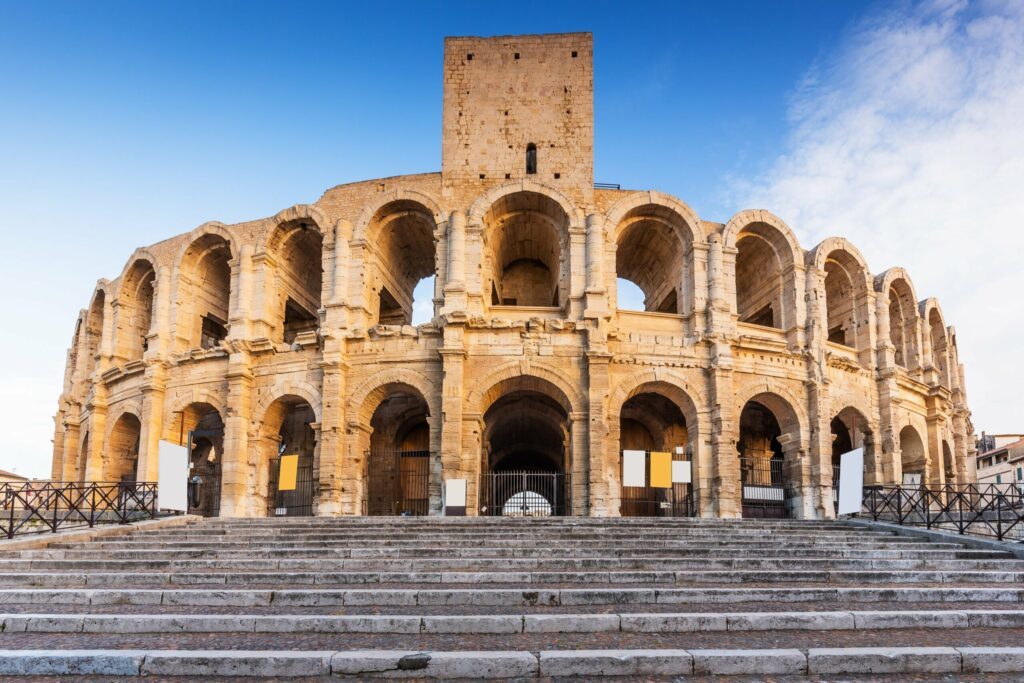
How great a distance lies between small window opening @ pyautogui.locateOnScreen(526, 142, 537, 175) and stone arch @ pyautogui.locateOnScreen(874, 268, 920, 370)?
39.4 ft

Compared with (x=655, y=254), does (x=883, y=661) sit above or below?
below

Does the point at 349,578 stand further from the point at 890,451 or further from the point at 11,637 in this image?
the point at 890,451

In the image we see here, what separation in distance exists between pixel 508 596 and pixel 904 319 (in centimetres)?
2285

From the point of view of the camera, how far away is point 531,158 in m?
22.3

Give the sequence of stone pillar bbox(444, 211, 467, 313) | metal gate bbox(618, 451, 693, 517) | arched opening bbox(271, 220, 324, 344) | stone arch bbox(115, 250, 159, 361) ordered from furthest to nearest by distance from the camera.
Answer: stone arch bbox(115, 250, 159, 361) < arched opening bbox(271, 220, 324, 344) < metal gate bbox(618, 451, 693, 517) < stone pillar bbox(444, 211, 467, 313)

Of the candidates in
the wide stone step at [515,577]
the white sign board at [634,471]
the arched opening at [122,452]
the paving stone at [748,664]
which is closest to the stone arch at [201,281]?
the arched opening at [122,452]

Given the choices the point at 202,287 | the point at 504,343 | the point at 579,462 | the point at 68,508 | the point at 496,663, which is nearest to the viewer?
the point at 496,663

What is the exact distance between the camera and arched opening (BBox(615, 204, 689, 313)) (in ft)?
70.9

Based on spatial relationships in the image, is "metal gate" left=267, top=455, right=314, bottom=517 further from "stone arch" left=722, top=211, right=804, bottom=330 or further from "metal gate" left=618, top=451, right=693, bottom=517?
"stone arch" left=722, top=211, right=804, bottom=330

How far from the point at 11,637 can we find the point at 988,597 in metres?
10.1

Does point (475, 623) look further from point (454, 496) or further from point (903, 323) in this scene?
point (903, 323)

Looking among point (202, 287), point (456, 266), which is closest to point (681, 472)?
point (456, 266)

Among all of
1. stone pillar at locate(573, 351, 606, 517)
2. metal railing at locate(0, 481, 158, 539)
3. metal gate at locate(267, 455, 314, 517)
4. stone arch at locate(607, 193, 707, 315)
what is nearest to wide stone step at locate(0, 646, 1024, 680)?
metal railing at locate(0, 481, 158, 539)

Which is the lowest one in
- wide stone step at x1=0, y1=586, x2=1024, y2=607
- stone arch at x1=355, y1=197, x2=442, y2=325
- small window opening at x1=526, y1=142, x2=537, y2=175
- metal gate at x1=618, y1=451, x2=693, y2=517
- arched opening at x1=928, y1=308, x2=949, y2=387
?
wide stone step at x1=0, y1=586, x2=1024, y2=607
